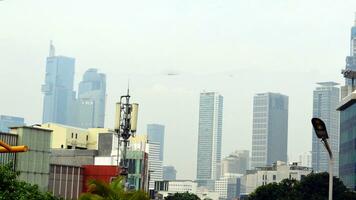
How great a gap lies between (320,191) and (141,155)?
32865 mm

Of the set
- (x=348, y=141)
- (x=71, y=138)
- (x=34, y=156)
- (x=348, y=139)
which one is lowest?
(x=34, y=156)

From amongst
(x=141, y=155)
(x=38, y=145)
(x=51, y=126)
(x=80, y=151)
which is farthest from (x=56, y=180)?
(x=51, y=126)

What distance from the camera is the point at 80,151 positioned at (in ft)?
348

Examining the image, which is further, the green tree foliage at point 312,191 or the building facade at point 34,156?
the green tree foliage at point 312,191

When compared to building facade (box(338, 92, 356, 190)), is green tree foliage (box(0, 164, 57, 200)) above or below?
below

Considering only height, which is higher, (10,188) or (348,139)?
(348,139)

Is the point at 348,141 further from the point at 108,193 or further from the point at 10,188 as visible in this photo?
the point at 108,193

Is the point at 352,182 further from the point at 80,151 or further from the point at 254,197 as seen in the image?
the point at 80,151

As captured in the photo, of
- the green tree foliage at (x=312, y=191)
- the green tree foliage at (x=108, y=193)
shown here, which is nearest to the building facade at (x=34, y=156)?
the green tree foliage at (x=108, y=193)

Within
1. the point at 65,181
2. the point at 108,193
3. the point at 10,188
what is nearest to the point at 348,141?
the point at 65,181

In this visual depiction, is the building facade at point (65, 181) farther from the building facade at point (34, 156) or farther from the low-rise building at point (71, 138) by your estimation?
the low-rise building at point (71, 138)

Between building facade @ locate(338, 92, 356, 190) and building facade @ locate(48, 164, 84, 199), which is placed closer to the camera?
building facade @ locate(48, 164, 84, 199)

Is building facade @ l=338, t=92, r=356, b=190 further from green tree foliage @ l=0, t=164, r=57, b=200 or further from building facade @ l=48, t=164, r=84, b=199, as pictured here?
green tree foliage @ l=0, t=164, r=57, b=200

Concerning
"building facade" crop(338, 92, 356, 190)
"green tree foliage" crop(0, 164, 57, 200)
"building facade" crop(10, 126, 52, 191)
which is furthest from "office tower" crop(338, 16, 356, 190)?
"green tree foliage" crop(0, 164, 57, 200)
